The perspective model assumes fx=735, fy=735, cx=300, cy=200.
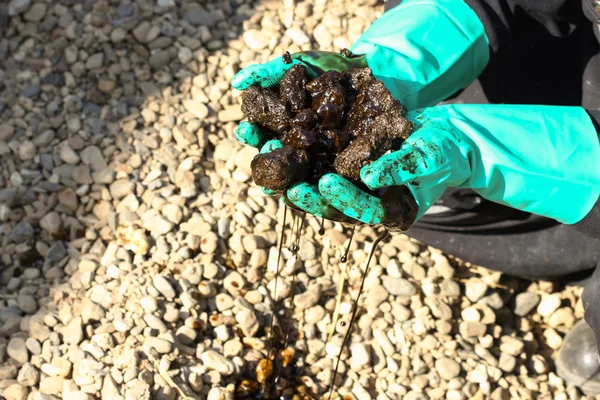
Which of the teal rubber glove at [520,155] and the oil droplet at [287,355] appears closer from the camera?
the teal rubber glove at [520,155]

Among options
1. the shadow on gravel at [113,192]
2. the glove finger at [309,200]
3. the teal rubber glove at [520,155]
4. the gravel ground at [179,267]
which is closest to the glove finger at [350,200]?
the glove finger at [309,200]

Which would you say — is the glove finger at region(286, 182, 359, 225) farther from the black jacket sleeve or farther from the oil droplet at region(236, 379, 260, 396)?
the oil droplet at region(236, 379, 260, 396)

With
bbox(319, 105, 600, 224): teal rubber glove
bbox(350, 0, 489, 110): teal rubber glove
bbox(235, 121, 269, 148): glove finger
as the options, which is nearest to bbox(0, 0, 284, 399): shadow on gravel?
bbox(235, 121, 269, 148): glove finger

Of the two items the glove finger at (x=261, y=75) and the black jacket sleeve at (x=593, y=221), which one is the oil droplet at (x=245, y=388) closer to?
the glove finger at (x=261, y=75)

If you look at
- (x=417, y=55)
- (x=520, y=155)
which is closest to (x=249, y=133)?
(x=417, y=55)

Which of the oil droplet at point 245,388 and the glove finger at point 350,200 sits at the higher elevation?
the glove finger at point 350,200

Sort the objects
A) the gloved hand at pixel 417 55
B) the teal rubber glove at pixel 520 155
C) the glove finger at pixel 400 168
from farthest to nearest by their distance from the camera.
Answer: the gloved hand at pixel 417 55
the teal rubber glove at pixel 520 155
the glove finger at pixel 400 168
